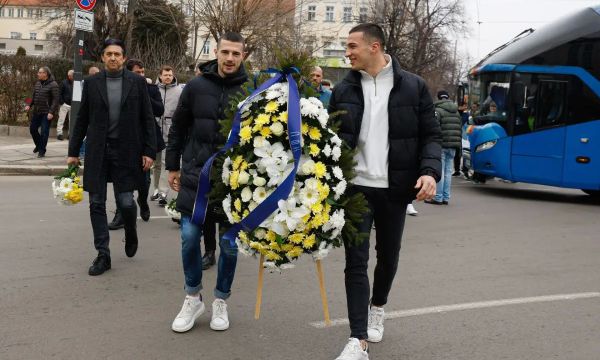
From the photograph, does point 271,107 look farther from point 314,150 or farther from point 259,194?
point 259,194

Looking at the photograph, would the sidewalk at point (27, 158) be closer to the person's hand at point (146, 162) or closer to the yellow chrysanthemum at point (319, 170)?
the person's hand at point (146, 162)

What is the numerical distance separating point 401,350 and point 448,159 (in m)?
8.13

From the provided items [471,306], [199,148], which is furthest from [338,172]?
[471,306]

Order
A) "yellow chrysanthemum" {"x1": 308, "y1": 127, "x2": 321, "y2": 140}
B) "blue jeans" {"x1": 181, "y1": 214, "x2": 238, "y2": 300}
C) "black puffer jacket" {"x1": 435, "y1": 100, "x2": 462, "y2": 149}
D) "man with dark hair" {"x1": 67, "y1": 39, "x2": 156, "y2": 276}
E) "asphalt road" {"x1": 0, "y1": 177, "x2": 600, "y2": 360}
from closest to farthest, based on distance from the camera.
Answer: "yellow chrysanthemum" {"x1": 308, "y1": 127, "x2": 321, "y2": 140}
"asphalt road" {"x1": 0, "y1": 177, "x2": 600, "y2": 360}
"blue jeans" {"x1": 181, "y1": 214, "x2": 238, "y2": 300}
"man with dark hair" {"x1": 67, "y1": 39, "x2": 156, "y2": 276}
"black puffer jacket" {"x1": 435, "y1": 100, "x2": 462, "y2": 149}

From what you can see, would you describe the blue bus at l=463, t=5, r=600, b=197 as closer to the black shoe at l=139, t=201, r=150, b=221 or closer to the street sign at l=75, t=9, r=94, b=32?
the black shoe at l=139, t=201, r=150, b=221

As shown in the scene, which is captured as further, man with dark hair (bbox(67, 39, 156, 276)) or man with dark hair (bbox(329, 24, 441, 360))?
man with dark hair (bbox(67, 39, 156, 276))

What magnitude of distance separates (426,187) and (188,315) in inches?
72.5

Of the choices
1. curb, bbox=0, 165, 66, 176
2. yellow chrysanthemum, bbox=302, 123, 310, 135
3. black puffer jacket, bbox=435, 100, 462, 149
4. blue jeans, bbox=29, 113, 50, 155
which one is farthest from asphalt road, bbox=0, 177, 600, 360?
blue jeans, bbox=29, 113, 50, 155

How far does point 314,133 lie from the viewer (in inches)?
147

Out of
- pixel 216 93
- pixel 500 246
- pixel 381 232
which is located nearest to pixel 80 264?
pixel 216 93

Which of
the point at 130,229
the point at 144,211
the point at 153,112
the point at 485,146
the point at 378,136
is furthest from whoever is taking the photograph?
the point at 485,146

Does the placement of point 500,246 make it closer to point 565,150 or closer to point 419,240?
point 419,240

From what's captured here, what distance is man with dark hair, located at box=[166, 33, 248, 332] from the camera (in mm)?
4395

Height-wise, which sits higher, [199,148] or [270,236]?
[199,148]
